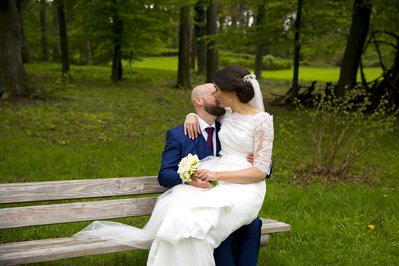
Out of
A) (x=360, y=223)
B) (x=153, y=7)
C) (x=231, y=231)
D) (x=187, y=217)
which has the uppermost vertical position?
(x=153, y=7)

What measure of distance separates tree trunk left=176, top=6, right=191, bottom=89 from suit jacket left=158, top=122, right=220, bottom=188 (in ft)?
46.0

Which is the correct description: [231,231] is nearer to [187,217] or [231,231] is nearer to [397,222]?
[187,217]

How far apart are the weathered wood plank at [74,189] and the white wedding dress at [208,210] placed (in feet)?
1.15

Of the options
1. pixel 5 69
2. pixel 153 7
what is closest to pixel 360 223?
pixel 5 69

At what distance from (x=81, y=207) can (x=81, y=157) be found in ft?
11.6

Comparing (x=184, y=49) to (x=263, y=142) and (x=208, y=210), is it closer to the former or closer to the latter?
(x=263, y=142)

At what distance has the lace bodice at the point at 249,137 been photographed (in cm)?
322

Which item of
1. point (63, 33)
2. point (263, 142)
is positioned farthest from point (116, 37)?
point (263, 142)

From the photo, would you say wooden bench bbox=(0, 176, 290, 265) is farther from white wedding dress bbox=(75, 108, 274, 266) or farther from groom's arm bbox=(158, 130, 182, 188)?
groom's arm bbox=(158, 130, 182, 188)

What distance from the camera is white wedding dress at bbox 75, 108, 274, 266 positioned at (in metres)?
2.82

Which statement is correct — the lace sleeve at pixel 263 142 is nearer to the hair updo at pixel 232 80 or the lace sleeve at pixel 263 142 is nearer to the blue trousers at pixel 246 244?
the hair updo at pixel 232 80

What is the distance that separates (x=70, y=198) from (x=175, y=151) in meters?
0.98

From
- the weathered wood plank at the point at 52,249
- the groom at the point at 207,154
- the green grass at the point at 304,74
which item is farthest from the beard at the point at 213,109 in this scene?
the green grass at the point at 304,74

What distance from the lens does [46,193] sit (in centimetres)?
326
